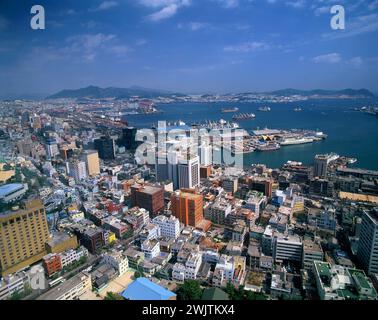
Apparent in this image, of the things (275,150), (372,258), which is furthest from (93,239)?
(275,150)

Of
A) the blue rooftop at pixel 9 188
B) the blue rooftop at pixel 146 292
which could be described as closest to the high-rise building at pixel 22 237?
the blue rooftop at pixel 146 292

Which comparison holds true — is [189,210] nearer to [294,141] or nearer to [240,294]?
[240,294]

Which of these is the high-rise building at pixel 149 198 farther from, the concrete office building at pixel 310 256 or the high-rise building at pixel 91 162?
the high-rise building at pixel 91 162

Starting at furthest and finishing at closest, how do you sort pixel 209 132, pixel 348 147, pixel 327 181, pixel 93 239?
pixel 209 132, pixel 348 147, pixel 327 181, pixel 93 239

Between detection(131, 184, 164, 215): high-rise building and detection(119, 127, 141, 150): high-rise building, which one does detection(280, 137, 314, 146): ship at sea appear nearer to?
detection(119, 127, 141, 150): high-rise building

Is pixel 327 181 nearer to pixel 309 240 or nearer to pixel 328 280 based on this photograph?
pixel 309 240

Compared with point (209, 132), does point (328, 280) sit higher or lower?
lower
